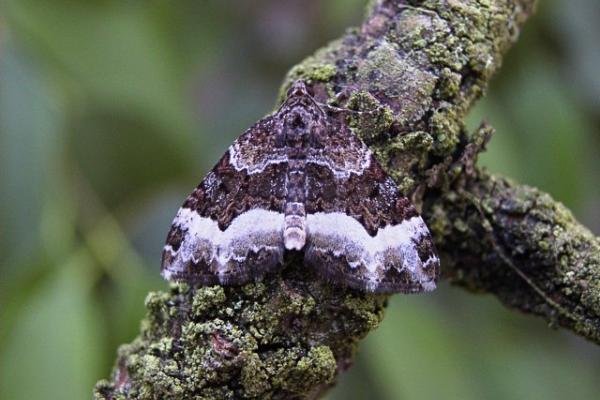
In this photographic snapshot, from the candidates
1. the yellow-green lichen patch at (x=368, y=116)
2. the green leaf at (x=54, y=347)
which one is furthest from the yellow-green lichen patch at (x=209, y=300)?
the green leaf at (x=54, y=347)

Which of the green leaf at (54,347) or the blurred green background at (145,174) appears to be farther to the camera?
the blurred green background at (145,174)

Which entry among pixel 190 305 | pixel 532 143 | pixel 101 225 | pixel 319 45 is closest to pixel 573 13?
pixel 532 143

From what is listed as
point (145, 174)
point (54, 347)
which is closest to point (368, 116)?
point (54, 347)

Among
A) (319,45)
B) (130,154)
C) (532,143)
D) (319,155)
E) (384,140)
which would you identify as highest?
(319,45)

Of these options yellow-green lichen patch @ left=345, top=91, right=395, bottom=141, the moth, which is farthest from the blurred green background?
yellow-green lichen patch @ left=345, top=91, right=395, bottom=141

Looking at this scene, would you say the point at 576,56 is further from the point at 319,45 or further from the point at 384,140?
the point at 384,140

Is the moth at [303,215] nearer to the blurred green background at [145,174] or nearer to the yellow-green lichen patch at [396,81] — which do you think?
the yellow-green lichen patch at [396,81]

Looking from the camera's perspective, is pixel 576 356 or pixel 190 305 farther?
pixel 576 356
